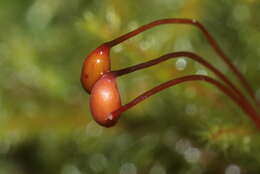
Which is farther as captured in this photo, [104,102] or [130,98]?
[130,98]

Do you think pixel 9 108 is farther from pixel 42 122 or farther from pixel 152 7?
pixel 152 7

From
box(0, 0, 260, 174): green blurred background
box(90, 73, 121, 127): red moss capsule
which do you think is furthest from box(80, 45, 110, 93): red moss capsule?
box(0, 0, 260, 174): green blurred background

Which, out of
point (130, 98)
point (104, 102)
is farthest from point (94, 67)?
point (130, 98)

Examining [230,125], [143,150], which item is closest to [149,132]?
[143,150]

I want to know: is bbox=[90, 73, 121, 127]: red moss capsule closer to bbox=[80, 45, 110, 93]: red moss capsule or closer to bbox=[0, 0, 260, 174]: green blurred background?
bbox=[80, 45, 110, 93]: red moss capsule

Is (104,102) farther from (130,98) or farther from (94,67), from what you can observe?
(130,98)

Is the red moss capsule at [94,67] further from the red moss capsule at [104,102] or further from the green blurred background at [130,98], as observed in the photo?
the green blurred background at [130,98]
